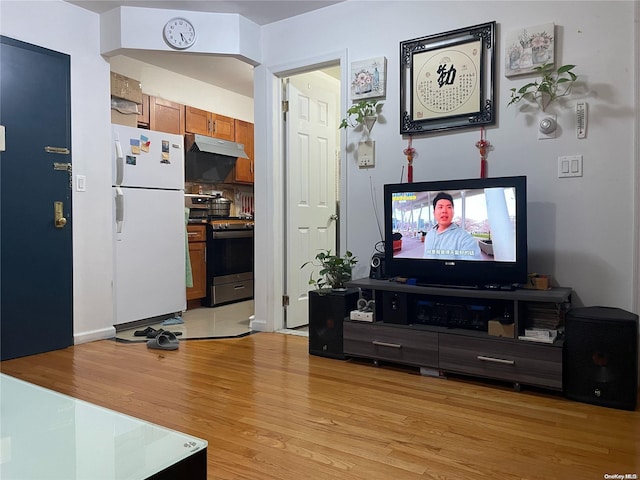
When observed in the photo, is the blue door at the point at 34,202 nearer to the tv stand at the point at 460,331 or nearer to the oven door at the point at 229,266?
the oven door at the point at 229,266

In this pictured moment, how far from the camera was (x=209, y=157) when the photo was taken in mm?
5348

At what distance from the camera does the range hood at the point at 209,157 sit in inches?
200

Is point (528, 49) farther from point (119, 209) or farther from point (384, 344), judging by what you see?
point (119, 209)

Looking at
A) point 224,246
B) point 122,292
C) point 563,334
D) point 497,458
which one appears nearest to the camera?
point 497,458

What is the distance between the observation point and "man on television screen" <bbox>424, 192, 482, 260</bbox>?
2.68 m

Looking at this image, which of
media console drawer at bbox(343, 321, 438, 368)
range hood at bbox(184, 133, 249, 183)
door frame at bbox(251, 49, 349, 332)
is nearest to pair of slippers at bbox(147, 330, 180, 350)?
door frame at bbox(251, 49, 349, 332)

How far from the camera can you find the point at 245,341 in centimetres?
356

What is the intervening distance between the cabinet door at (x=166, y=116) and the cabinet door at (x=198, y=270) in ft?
3.91

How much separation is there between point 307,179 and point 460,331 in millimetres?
2039

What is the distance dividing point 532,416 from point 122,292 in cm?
316

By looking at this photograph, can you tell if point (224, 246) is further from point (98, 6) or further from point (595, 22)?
point (595, 22)

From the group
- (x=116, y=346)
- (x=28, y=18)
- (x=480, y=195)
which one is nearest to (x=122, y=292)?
(x=116, y=346)

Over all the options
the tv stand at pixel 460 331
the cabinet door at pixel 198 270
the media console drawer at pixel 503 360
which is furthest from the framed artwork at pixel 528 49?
Result: the cabinet door at pixel 198 270

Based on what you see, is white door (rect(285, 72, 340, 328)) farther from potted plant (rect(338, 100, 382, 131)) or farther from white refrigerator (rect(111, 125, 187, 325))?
white refrigerator (rect(111, 125, 187, 325))
